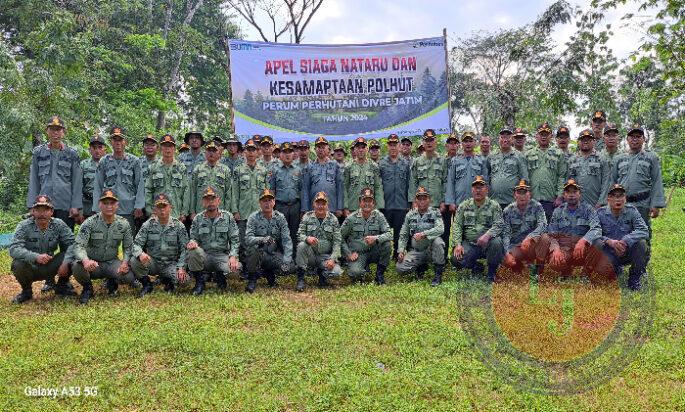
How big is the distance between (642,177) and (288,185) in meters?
4.46

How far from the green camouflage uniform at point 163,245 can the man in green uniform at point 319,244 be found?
1.40 metres

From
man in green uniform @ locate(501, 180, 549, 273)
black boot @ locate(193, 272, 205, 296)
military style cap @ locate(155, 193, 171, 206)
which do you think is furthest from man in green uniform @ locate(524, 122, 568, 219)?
military style cap @ locate(155, 193, 171, 206)

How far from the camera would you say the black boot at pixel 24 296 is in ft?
21.1

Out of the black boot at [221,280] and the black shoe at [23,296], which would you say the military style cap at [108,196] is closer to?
the black shoe at [23,296]

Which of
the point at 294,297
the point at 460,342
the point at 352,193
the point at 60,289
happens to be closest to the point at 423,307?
the point at 460,342

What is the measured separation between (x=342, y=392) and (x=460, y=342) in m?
1.27

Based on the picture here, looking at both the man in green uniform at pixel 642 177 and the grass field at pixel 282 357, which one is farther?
the man in green uniform at pixel 642 177

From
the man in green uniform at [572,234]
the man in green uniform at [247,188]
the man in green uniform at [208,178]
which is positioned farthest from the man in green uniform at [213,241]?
the man in green uniform at [572,234]

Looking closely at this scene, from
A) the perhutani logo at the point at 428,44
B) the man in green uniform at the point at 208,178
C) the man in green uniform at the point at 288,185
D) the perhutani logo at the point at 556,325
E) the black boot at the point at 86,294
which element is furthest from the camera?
the perhutani logo at the point at 428,44

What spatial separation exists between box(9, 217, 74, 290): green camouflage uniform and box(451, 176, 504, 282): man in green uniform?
181 inches

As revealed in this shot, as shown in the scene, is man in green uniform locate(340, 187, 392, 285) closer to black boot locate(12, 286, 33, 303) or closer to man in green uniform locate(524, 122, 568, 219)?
man in green uniform locate(524, 122, 568, 219)

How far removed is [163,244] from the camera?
269 inches

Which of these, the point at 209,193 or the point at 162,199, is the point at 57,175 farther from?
the point at 209,193

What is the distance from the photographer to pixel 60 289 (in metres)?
6.69
